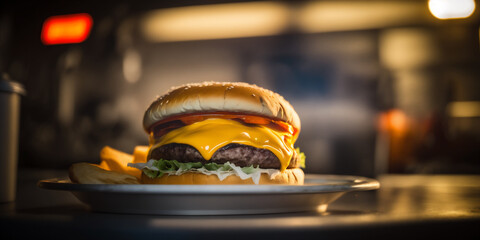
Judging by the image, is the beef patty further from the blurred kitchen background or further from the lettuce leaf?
the blurred kitchen background

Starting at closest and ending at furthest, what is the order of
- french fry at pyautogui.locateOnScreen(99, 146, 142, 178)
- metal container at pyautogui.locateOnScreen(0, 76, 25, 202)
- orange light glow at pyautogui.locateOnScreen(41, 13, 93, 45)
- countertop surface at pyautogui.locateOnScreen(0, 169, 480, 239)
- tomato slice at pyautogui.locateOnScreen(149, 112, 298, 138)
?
countertop surface at pyautogui.locateOnScreen(0, 169, 480, 239) < metal container at pyautogui.locateOnScreen(0, 76, 25, 202) < tomato slice at pyautogui.locateOnScreen(149, 112, 298, 138) < french fry at pyautogui.locateOnScreen(99, 146, 142, 178) < orange light glow at pyautogui.locateOnScreen(41, 13, 93, 45)

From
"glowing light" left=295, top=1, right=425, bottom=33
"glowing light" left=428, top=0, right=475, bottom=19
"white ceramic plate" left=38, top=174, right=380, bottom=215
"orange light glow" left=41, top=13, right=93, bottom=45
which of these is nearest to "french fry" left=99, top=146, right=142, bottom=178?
"white ceramic plate" left=38, top=174, right=380, bottom=215

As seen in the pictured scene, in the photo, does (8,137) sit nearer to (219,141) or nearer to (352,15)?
(219,141)

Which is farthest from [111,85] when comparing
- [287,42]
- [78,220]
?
[78,220]

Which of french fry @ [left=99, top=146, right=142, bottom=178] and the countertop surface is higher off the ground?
french fry @ [left=99, top=146, right=142, bottom=178]

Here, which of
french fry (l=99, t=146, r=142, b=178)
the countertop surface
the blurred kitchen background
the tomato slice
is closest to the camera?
the countertop surface

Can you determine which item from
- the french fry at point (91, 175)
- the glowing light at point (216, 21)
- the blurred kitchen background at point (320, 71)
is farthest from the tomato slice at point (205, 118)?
the glowing light at point (216, 21)

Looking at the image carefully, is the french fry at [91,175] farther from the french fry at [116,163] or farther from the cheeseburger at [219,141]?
the french fry at [116,163]
